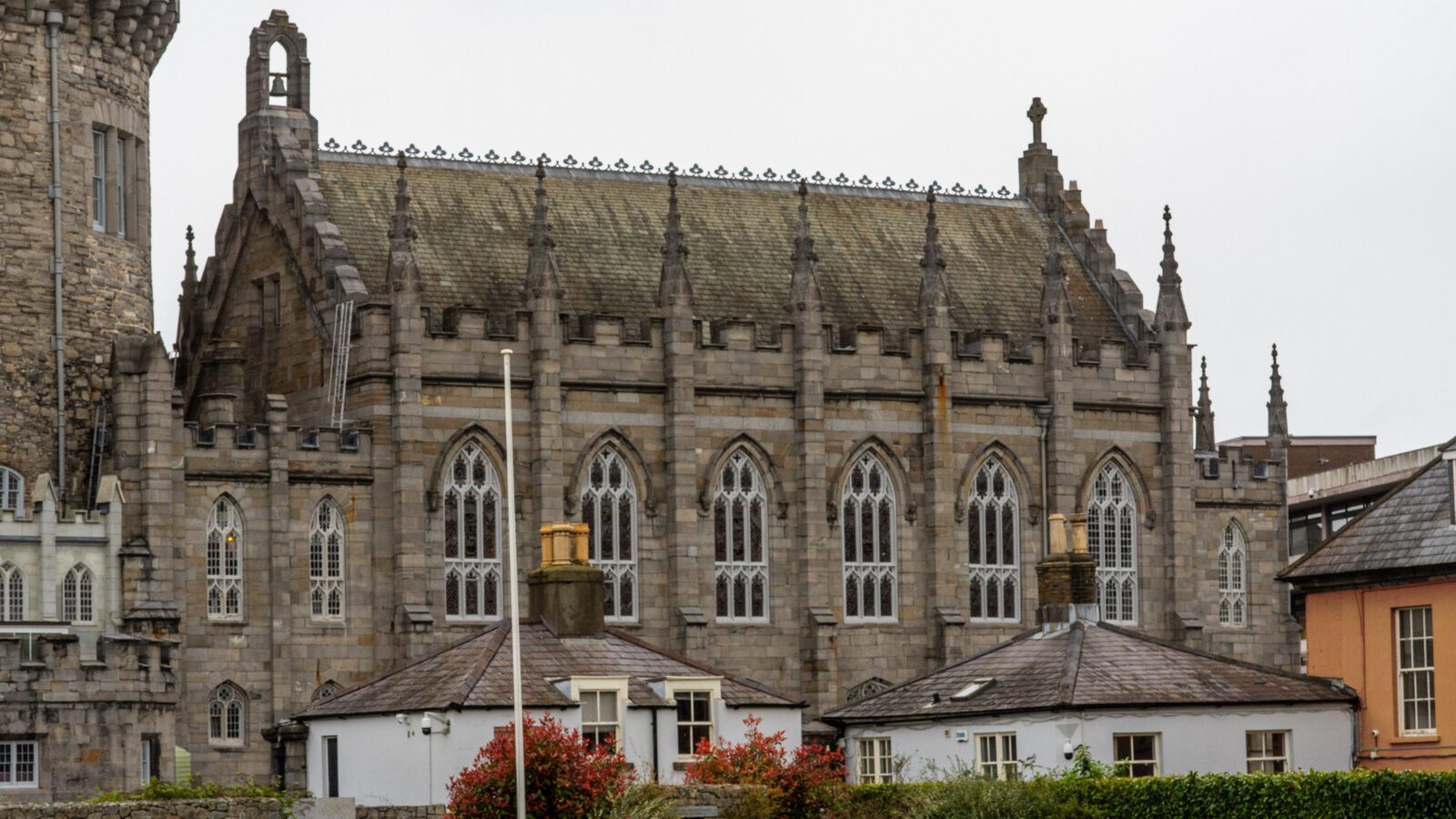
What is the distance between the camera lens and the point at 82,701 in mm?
55344

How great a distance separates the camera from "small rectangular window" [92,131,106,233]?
207 ft

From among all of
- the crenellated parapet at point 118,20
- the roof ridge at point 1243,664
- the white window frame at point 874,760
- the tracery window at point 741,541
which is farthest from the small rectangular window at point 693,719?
the crenellated parapet at point 118,20

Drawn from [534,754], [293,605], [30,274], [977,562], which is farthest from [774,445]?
[534,754]

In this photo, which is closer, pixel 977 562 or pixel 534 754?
pixel 534 754

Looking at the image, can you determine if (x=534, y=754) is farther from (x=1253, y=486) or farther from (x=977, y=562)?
(x=1253, y=486)

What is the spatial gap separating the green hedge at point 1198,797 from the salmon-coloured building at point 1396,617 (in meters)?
7.07

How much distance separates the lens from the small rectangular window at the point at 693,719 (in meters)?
51.8

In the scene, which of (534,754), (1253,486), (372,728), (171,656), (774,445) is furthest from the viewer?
(1253,486)

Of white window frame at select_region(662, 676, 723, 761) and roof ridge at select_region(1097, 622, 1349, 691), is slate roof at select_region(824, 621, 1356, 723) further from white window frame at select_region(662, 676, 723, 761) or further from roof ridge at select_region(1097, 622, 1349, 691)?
white window frame at select_region(662, 676, 723, 761)

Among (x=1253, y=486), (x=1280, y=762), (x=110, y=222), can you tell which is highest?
(x=110, y=222)

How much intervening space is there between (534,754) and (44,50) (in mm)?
23826

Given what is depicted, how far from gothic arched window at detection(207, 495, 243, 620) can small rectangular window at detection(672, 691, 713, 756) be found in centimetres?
1271

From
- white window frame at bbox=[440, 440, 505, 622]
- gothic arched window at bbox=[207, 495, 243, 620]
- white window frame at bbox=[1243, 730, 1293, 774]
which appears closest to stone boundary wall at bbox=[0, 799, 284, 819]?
white window frame at bbox=[1243, 730, 1293, 774]

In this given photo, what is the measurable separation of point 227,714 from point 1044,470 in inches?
751
